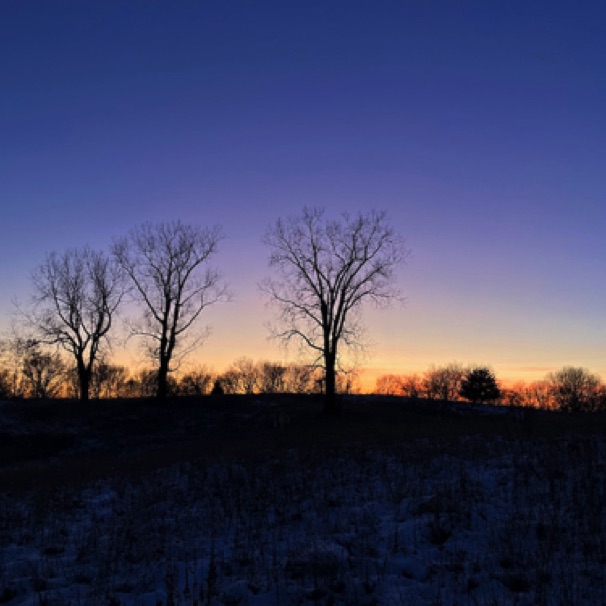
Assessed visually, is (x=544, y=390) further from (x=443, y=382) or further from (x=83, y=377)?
(x=83, y=377)

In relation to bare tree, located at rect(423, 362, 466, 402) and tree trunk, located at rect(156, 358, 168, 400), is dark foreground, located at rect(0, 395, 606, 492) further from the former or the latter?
bare tree, located at rect(423, 362, 466, 402)

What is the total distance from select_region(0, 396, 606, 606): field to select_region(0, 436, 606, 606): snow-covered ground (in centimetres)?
3

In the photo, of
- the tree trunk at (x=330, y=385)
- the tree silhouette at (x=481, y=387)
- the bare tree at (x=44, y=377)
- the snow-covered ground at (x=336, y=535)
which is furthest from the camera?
the bare tree at (x=44, y=377)

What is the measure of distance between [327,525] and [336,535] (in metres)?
0.71

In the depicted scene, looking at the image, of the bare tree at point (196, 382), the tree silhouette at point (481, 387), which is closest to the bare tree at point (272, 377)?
the bare tree at point (196, 382)

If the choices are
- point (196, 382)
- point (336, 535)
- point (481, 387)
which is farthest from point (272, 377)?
point (336, 535)

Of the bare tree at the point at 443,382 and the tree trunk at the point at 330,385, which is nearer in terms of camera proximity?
the tree trunk at the point at 330,385

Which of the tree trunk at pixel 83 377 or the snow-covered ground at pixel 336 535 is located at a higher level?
the tree trunk at pixel 83 377

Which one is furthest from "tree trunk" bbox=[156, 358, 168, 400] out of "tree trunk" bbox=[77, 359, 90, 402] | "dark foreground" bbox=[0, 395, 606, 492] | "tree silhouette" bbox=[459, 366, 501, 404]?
"tree silhouette" bbox=[459, 366, 501, 404]

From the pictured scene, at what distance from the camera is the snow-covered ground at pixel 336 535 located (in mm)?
6039

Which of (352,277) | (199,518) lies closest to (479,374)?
(352,277)

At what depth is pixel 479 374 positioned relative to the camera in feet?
190

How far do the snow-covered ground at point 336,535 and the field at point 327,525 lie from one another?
29 millimetres

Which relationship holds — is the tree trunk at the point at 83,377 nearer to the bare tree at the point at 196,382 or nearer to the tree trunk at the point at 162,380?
the tree trunk at the point at 162,380
